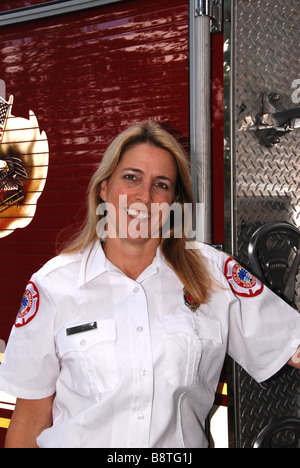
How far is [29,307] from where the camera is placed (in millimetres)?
1612

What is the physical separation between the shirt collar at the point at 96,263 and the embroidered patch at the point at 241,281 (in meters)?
0.23

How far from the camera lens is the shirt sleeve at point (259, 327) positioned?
1.63m

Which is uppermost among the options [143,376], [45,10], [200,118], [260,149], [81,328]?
[45,10]

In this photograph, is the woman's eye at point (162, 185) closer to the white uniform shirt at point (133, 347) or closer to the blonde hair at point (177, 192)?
the blonde hair at point (177, 192)

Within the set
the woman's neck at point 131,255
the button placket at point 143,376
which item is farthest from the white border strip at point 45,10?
the button placket at point 143,376

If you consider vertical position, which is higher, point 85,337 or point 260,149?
point 260,149

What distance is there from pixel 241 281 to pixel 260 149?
51 centimetres

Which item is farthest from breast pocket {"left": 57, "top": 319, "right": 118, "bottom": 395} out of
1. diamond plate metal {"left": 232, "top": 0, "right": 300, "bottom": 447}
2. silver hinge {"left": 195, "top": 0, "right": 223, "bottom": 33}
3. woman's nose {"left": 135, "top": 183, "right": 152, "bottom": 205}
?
silver hinge {"left": 195, "top": 0, "right": 223, "bottom": 33}

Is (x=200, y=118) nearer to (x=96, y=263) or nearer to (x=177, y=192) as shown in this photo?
(x=177, y=192)

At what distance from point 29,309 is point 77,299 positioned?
17cm

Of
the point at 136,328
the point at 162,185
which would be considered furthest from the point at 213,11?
the point at 136,328

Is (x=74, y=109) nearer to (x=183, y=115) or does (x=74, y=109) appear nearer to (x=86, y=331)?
(x=183, y=115)

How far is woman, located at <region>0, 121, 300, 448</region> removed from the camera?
1.49 meters

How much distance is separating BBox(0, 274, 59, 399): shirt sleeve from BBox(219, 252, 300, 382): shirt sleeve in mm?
630
